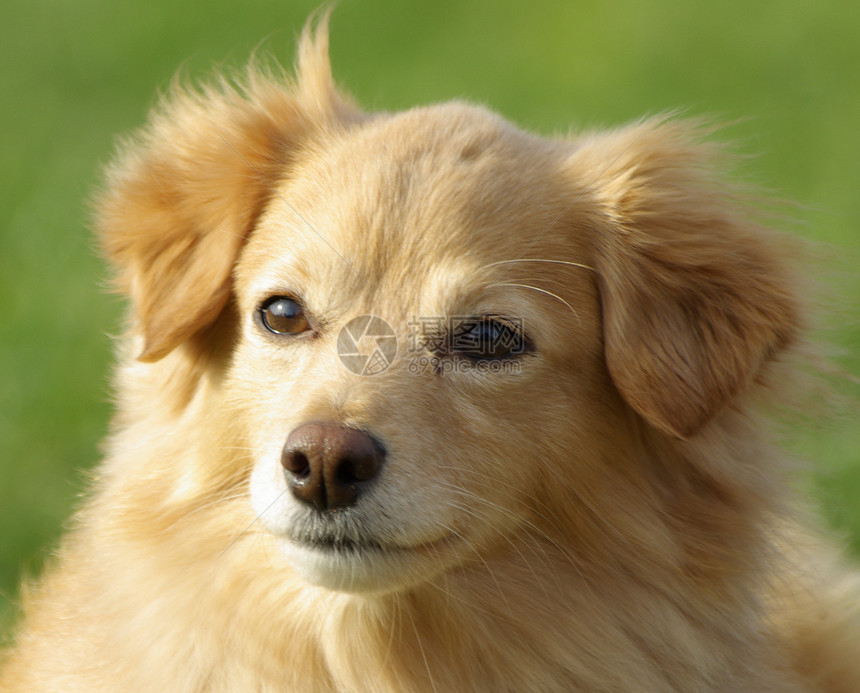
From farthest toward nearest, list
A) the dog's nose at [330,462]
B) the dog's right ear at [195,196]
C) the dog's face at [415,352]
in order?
the dog's right ear at [195,196], the dog's face at [415,352], the dog's nose at [330,462]

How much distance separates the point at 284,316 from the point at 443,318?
0.50m

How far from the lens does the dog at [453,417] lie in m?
3.27

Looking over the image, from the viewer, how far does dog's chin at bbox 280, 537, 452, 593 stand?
10.2 feet

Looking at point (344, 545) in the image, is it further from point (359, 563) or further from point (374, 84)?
point (374, 84)

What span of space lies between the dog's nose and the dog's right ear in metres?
0.81

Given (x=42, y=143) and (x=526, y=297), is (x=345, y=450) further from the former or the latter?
(x=42, y=143)

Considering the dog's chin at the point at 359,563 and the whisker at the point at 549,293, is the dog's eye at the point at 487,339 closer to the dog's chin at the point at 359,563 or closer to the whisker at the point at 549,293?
the whisker at the point at 549,293

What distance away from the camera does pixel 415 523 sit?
3084mm

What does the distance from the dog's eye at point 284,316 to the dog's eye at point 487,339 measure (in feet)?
1.52

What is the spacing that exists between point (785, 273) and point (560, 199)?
71 cm

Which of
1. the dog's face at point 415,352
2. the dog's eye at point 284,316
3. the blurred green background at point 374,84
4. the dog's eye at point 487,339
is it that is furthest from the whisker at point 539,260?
the blurred green background at point 374,84

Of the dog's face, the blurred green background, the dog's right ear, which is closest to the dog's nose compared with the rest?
the dog's face

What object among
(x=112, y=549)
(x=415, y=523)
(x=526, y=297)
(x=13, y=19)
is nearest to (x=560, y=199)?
(x=526, y=297)

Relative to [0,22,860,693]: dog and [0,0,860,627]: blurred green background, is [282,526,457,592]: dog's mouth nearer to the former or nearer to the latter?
[0,22,860,693]: dog
